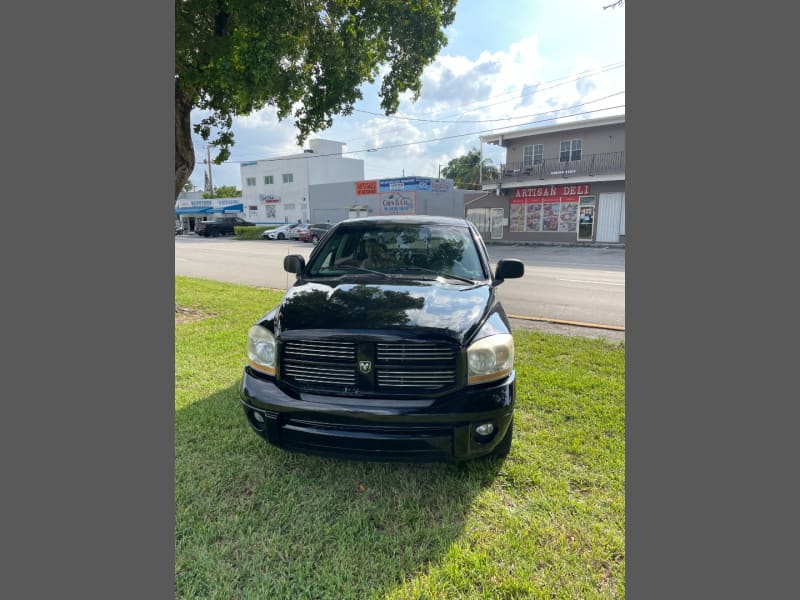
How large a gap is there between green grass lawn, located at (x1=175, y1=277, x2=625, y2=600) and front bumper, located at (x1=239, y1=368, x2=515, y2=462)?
375 millimetres

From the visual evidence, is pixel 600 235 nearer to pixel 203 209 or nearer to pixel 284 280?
pixel 284 280

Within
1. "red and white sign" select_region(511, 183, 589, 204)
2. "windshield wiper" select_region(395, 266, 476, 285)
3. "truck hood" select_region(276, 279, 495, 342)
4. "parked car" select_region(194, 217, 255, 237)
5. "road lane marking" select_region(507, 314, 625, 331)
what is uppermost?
"red and white sign" select_region(511, 183, 589, 204)

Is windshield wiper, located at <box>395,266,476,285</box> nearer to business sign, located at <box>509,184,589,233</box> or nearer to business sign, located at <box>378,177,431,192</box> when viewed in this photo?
business sign, located at <box>509,184,589,233</box>

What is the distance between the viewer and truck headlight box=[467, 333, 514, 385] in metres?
2.81

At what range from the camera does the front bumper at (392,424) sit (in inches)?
106

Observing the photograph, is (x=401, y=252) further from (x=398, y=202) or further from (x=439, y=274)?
(x=398, y=202)

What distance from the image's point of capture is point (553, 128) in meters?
26.9

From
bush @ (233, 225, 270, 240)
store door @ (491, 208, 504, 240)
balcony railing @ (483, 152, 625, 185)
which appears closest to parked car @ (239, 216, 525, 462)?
balcony railing @ (483, 152, 625, 185)

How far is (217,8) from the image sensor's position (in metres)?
5.95

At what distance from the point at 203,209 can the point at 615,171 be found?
45477 mm

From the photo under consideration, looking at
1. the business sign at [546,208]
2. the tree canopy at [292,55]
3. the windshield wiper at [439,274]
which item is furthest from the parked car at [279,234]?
the windshield wiper at [439,274]

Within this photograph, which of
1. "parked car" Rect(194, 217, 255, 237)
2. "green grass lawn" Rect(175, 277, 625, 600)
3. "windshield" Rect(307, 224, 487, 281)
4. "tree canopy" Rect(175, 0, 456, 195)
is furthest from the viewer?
"parked car" Rect(194, 217, 255, 237)

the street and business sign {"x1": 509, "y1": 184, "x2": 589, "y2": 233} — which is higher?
business sign {"x1": 509, "y1": 184, "x2": 589, "y2": 233}

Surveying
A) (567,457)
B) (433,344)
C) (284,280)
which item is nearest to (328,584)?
(433,344)
